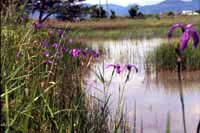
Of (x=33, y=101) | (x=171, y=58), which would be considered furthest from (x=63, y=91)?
(x=171, y=58)

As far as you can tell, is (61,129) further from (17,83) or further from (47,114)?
(17,83)

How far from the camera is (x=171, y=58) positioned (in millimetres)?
8539

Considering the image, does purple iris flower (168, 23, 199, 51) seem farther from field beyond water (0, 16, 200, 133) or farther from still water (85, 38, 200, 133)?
still water (85, 38, 200, 133)

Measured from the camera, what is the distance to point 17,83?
2.64 meters

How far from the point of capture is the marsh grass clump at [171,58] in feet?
27.1

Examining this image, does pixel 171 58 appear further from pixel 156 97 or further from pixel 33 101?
pixel 33 101

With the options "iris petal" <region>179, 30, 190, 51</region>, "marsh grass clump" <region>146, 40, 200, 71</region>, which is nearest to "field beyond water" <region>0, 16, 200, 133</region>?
"marsh grass clump" <region>146, 40, 200, 71</region>

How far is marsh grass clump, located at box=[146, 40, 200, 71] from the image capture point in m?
8.26

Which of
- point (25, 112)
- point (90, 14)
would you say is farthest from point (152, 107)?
point (90, 14)

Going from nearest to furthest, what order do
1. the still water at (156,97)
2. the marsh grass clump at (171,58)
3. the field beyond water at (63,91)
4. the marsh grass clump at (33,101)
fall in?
the marsh grass clump at (33,101) → the field beyond water at (63,91) → the still water at (156,97) → the marsh grass clump at (171,58)

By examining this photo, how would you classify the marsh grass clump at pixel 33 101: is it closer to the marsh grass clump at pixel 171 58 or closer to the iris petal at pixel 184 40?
the iris petal at pixel 184 40

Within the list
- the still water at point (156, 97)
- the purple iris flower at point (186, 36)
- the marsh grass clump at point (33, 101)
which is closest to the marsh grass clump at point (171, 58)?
the still water at point (156, 97)

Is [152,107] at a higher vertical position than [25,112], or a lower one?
lower

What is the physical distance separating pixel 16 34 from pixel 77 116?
1315 millimetres
